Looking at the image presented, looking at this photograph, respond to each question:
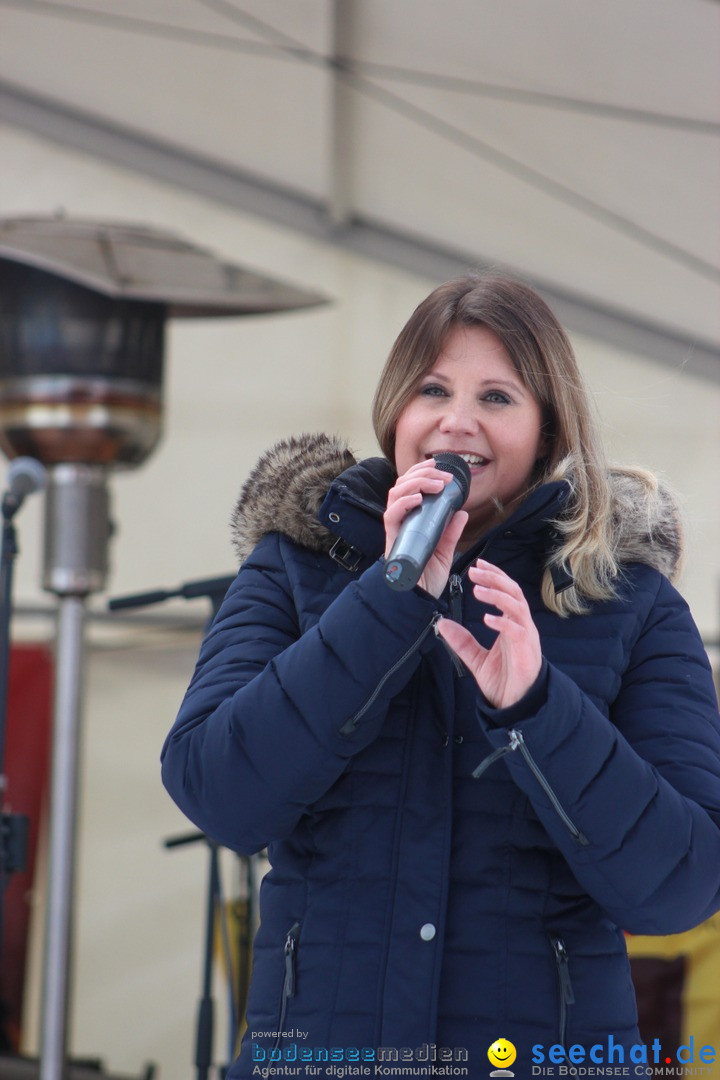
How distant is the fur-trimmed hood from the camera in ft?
4.34

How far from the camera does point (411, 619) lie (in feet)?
3.62

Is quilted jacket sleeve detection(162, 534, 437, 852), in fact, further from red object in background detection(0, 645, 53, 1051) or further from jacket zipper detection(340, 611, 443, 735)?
red object in background detection(0, 645, 53, 1051)

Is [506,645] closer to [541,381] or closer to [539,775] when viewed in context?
[539,775]

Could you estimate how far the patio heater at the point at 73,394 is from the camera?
Answer: 9.94ft

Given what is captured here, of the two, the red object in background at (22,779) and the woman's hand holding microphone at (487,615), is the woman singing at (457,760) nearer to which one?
the woman's hand holding microphone at (487,615)

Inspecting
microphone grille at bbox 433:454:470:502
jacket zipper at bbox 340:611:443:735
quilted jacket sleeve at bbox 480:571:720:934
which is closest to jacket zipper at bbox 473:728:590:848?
quilted jacket sleeve at bbox 480:571:720:934

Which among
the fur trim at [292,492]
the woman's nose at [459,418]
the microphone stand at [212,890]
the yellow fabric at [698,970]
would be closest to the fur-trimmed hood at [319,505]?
the fur trim at [292,492]

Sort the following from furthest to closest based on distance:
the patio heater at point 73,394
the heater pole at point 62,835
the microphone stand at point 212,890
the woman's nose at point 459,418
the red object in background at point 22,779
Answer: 1. the red object in background at point 22,779
2. the patio heater at point 73,394
3. the heater pole at point 62,835
4. the microphone stand at point 212,890
5. the woman's nose at point 459,418

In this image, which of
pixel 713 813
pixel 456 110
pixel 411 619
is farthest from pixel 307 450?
pixel 456 110

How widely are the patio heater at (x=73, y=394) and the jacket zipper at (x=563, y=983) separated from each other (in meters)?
2.07

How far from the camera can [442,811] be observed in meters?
1.16

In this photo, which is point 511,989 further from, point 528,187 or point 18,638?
point 18,638

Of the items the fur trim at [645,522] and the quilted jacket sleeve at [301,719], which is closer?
the quilted jacket sleeve at [301,719]

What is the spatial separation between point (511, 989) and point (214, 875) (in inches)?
55.6
